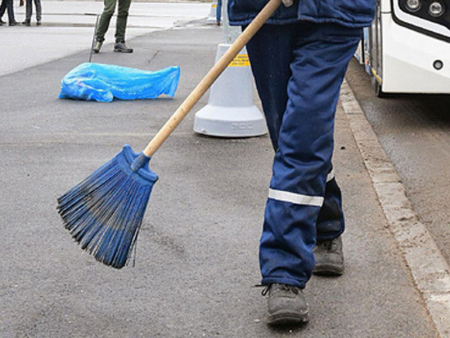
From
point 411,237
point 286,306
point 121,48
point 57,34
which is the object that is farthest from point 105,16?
point 286,306

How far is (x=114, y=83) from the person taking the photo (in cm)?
863

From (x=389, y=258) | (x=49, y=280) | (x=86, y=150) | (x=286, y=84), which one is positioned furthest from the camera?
(x=86, y=150)

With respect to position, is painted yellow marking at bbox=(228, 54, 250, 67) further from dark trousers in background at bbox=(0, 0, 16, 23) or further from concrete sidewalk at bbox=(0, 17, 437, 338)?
dark trousers in background at bbox=(0, 0, 16, 23)

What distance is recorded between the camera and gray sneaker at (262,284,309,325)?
2.98 m

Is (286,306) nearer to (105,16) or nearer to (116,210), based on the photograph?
(116,210)

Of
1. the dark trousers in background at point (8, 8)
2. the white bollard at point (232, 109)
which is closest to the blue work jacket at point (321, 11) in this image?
the white bollard at point (232, 109)

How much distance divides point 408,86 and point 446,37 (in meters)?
0.49

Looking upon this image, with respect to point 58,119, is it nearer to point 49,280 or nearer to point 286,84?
point 49,280

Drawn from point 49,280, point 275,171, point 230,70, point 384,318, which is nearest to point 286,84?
point 275,171

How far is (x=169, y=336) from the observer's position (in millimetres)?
2951

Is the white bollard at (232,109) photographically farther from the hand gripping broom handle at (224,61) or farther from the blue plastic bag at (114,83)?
the hand gripping broom handle at (224,61)

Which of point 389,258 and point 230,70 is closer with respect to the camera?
point 389,258

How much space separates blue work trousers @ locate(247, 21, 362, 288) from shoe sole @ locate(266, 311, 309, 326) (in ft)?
0.38

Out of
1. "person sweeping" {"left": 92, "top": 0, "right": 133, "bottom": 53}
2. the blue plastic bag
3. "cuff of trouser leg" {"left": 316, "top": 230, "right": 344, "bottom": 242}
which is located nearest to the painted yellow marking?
the blue plastic bag
